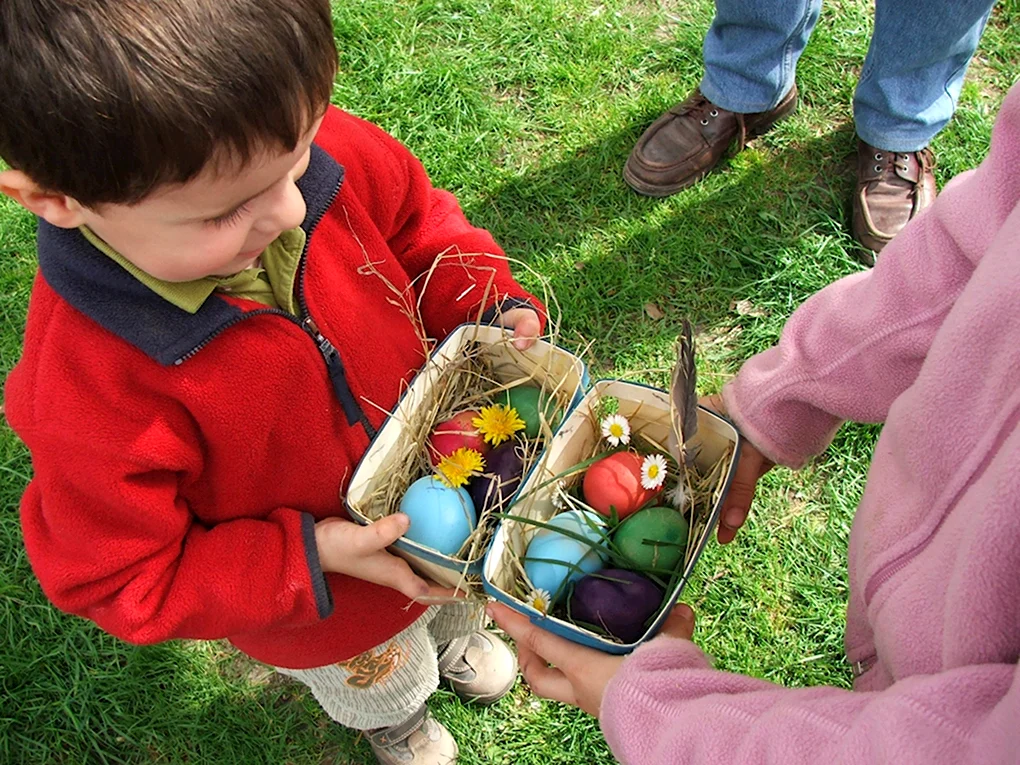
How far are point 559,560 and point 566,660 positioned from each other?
156mm

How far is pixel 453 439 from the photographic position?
57.9 inches

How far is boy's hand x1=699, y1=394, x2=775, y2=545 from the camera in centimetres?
149

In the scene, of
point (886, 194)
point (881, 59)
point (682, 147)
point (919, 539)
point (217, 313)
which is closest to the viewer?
point (919, 539)

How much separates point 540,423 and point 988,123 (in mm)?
2262

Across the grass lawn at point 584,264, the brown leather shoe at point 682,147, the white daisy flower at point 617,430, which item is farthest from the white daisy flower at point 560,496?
the brown leather shoe at point 682,147

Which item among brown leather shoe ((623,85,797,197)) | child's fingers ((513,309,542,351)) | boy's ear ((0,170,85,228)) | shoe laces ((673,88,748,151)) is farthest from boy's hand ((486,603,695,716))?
shoe laces ((673,88,748,151))

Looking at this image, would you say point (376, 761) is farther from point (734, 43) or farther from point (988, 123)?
point (988, 123)

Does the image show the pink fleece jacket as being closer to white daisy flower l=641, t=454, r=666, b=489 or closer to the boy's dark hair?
white daisy flower l=641, t=454, r=666, b=489

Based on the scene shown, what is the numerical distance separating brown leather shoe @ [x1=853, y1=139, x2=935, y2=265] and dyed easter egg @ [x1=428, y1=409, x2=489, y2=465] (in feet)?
5.51

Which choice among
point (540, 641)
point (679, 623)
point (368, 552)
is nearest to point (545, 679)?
point (540, 641)

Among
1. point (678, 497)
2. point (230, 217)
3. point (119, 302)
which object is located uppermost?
point (230, 217)

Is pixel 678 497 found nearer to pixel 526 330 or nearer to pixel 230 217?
pixel 526 330

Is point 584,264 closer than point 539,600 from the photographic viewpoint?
No

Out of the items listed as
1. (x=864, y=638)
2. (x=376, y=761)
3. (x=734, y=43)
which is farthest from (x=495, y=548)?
(x=734, y=43)
